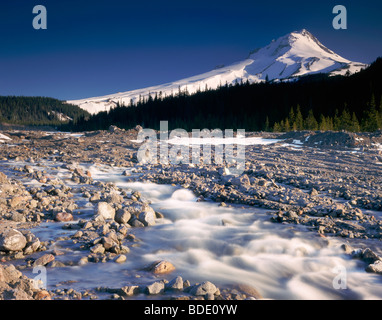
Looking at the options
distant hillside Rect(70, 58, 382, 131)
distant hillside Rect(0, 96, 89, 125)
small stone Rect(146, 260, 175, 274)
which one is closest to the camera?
small stone Rect(146, 260, 175, 274)

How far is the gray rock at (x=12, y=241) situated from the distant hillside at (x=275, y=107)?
41.3m

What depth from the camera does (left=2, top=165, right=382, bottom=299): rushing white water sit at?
13.6 ft

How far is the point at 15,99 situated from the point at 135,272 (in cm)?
18864

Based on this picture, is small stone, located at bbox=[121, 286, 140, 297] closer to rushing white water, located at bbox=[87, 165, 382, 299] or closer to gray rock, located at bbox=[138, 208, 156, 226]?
rushing white water, located at bbox=[87, 165, 382, 299]

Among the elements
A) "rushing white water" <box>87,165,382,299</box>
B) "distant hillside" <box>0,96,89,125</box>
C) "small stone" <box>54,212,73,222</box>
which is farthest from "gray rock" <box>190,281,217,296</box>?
"distant hillside" <box>0,96,89,125</box>

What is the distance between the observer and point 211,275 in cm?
450

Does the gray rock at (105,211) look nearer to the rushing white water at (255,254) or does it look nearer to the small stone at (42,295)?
the rushing white water at (255,254)

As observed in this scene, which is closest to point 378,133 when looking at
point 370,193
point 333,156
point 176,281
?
point 333,156

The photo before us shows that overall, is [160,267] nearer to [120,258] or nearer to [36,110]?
[120,258]

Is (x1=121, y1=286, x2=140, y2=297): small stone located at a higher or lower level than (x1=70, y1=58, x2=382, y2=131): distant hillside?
lower

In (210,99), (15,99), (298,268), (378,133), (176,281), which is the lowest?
(298,268)

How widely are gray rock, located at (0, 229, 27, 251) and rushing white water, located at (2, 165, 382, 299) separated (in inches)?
23.8

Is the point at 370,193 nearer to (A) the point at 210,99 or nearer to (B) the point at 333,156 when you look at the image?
(B) the point at 333,156

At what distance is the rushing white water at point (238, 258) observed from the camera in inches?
163
